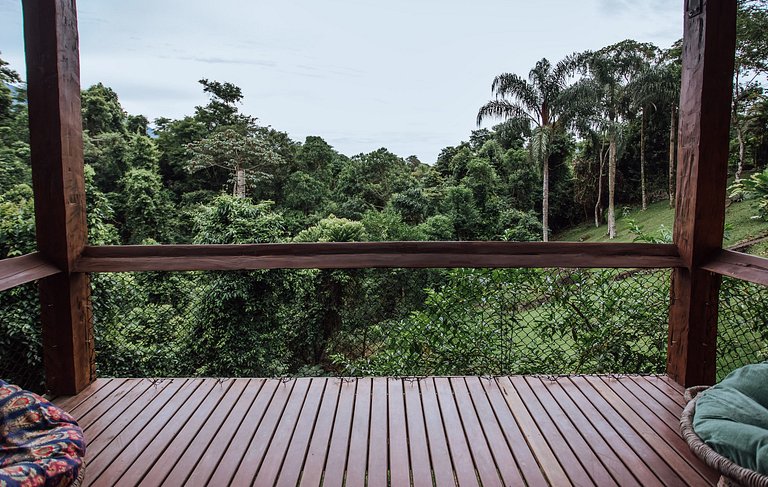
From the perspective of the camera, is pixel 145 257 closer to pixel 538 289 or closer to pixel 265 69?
pixel 538 289

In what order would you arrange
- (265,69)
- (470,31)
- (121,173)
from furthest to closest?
(121,173), (265,69), (470,31)

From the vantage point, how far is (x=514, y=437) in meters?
1.83

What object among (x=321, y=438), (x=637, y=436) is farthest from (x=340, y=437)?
(x=637, y=436)

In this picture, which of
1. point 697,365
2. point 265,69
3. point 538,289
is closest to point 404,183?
point 265,69

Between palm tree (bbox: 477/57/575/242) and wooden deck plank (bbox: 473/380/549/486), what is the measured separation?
14.5 meters

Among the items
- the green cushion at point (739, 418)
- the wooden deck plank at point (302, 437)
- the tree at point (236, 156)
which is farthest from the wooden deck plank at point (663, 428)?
the tree at point (236, 156)

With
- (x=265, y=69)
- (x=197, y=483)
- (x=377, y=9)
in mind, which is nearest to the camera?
(x=197, y=483)

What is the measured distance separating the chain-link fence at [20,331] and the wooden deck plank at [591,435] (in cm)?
405

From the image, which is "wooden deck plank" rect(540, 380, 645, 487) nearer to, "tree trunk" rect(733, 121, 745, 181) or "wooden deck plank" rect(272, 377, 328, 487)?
"wooden deck plank" rect(272, 377, 328, 487)

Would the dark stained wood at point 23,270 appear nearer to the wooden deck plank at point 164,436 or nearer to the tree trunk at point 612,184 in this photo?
the wooden deck plank at point 164,436

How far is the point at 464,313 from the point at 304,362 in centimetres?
486

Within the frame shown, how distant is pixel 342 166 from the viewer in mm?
18938

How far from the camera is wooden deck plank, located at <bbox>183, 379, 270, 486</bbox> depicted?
1582mm

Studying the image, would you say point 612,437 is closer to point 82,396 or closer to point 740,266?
point 740,266
